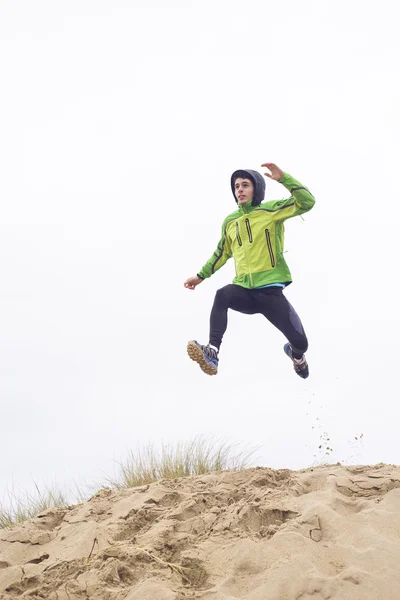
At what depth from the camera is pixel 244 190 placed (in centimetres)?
718

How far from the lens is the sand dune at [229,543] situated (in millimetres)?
3982

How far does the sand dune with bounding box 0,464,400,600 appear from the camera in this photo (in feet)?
13.1

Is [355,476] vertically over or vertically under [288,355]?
under

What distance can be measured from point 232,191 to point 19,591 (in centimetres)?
459

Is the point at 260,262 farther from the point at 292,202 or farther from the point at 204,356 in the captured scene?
the point at 204,356

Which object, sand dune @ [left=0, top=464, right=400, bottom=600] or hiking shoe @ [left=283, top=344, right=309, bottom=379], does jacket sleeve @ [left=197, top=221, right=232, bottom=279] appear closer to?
hiking shoe @ [left=283, top=344, right=309, bottom=379]

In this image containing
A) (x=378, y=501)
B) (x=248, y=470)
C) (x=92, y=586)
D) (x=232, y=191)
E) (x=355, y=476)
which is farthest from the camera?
(x=232, y=191)

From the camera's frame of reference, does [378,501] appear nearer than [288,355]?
Yes

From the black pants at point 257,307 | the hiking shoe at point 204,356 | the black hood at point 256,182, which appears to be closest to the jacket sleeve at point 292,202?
the black hood at point 256,182

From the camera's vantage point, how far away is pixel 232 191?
7434 mm

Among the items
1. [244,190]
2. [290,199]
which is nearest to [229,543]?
[290,199]

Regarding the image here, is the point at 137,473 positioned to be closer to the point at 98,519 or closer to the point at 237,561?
the point at 98,519

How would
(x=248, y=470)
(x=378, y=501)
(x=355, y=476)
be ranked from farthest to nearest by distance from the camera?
(x=248, y=470)
(x=355, y=476)
(x=378, y=501)

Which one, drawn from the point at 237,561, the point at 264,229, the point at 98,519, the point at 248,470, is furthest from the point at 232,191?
the point at 237,561
